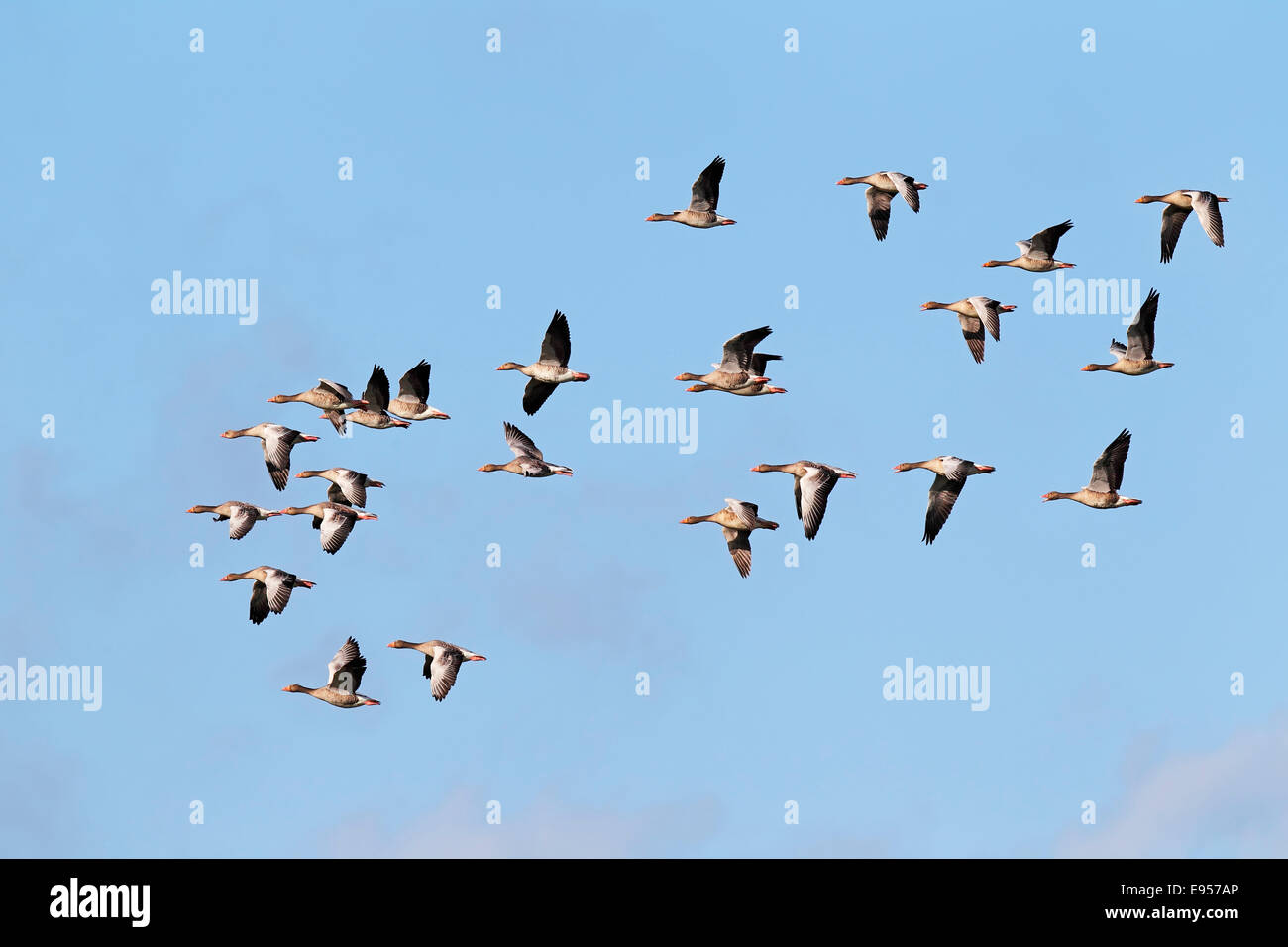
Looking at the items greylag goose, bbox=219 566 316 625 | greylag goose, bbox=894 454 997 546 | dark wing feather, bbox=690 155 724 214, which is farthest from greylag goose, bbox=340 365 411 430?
greylag goose, bbox=894 454 997 546

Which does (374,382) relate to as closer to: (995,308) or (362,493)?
(362,493)

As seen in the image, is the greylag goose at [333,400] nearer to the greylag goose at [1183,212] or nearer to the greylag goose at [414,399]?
the greylag goose at [414,399]

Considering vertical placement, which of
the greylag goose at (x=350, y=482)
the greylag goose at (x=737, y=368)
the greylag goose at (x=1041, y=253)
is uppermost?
the greylag goose at (x=1041, y=253)

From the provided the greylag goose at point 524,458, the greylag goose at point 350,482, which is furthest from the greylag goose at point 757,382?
the greylag goose at point 350,482

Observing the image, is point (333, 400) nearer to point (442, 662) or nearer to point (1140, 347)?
point (442, 662)

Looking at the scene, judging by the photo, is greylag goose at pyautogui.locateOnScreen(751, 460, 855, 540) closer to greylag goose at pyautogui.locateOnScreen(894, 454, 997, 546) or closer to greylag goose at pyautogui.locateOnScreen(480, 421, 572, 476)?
greylag goose at pyautogui.locateOnScreen(894, 454, 997, 546)

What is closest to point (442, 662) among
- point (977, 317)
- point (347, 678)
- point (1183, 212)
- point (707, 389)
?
point (347, 678)
